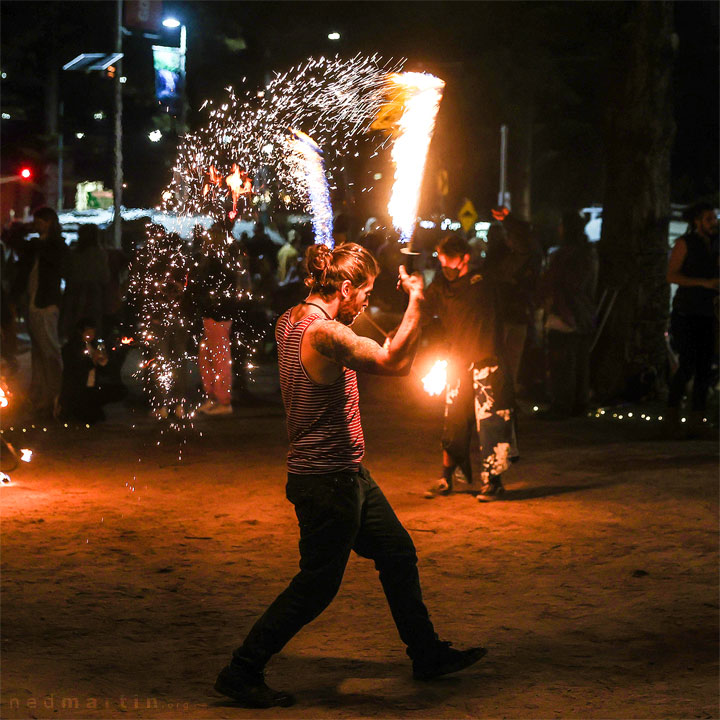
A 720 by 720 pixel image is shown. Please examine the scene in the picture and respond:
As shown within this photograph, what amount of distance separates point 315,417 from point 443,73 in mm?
6959

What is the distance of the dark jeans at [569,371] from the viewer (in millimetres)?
13148

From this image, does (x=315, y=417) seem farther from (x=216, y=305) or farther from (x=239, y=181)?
(x=216, y=305)

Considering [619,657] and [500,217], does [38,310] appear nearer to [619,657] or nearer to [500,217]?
[500,217]

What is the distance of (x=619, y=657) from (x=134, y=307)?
11.8 meters

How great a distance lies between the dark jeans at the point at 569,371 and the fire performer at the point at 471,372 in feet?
13.9

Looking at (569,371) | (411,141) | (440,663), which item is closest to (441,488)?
(411,141)

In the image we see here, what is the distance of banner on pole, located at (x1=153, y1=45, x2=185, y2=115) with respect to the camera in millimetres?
20870

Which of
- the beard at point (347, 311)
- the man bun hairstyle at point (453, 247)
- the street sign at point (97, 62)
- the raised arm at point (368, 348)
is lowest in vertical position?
the raised arm at point (368, 348)

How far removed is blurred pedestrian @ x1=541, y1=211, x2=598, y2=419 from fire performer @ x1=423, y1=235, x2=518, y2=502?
3.99 m

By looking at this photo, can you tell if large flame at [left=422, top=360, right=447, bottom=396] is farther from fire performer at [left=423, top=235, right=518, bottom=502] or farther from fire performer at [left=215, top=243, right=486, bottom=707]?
fire performer at [left=215, top=243, right=486, bottom=707]

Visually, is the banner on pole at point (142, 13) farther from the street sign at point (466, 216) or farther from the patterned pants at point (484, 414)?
the patterned pants at point (484, 414)

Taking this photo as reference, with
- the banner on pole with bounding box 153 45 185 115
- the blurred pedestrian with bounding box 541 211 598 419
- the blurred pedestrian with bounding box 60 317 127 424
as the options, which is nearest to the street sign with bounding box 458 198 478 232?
the banner on pole with bounding box 153 45 185 115

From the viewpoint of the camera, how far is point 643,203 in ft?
47.5

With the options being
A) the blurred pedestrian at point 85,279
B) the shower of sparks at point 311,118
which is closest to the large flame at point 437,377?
the shower of sparks at point 311,118
